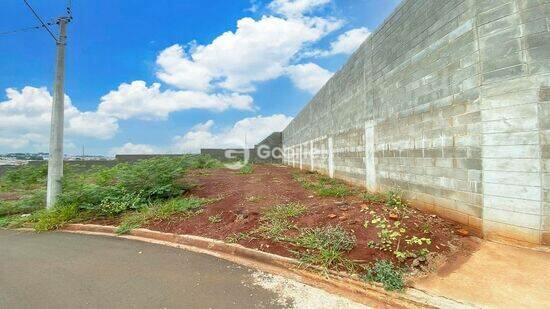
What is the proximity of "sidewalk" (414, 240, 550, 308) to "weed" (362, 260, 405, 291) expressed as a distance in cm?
20

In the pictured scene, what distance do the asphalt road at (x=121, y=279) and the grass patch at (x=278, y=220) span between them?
0.84 meters

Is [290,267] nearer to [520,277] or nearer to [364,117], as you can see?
[520,277]

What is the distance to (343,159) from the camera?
30.9 feet

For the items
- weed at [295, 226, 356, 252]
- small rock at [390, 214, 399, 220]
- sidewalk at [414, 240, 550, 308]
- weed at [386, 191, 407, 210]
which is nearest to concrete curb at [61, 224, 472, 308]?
sidewalk at [414, 240, 550, 308]

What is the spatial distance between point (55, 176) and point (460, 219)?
8.38m

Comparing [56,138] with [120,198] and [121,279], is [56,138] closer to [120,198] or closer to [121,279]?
[120,198]

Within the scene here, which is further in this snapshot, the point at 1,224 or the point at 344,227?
the point at 1,224

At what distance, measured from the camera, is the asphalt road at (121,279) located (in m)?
2.84

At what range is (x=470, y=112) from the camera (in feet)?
13.1

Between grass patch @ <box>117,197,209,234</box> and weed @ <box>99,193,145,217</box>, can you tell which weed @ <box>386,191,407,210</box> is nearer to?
grass patch @ <box>117,197,209,234</box>

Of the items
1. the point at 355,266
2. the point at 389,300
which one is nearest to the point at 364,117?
the point at 355,266

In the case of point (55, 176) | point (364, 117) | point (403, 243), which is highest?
point (364, 117)

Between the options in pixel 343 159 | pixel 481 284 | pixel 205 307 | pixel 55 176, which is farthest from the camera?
pixel 343 159

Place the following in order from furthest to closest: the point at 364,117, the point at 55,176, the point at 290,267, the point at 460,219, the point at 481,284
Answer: the point at 364,117
the point at 55,176
the point at 460,219
the point at 290,267
the point at 481,284
